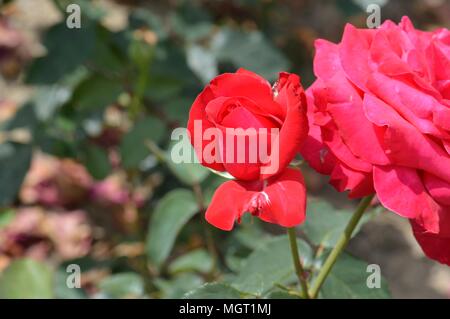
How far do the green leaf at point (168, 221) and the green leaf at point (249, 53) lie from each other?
0.44 meters

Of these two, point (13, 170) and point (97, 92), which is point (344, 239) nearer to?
point (97, 92)

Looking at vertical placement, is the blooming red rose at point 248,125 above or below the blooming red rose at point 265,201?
above

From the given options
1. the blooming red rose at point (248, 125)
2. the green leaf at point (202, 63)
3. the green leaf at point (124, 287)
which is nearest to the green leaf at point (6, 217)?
the green leaf at point (124, 287)

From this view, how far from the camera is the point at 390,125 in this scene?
53 centimetres

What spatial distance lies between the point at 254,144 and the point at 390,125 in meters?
0.11

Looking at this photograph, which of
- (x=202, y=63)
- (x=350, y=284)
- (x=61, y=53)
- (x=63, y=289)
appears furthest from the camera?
(x=202, y=63)

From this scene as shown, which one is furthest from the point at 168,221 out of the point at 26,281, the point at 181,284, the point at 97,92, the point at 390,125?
the point at 390,125

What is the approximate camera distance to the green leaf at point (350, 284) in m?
0.76

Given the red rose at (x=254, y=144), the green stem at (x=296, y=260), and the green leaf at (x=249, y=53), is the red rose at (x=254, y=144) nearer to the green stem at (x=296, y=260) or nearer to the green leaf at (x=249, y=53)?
the green stem at (x=296, y=260)

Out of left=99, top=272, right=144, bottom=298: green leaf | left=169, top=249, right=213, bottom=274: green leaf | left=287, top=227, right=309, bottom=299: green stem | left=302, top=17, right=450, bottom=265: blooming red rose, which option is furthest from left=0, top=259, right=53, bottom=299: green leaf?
left=302, top=17, right=450, bottom=265: blooming red rose
